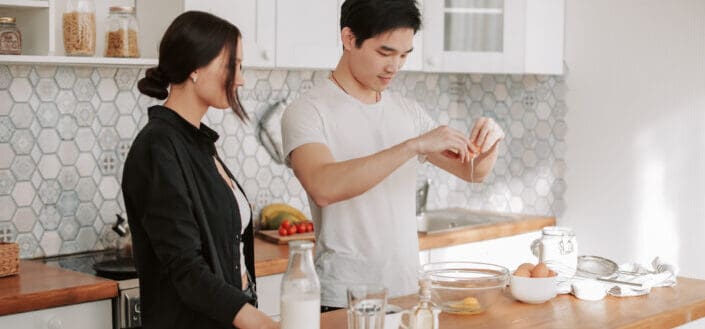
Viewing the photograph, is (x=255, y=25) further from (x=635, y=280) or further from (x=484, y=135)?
(x=635, y=280)

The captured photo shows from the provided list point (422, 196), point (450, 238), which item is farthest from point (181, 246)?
point (422, 196)

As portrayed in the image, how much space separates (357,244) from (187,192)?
1.93 ft

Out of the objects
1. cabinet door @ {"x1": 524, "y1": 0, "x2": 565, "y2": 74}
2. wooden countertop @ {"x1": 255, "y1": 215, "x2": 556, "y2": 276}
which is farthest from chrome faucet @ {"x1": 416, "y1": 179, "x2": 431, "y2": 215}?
cabinet door @ {"x1": 524, "y1": 0, "x2": 565, "y2": 74}

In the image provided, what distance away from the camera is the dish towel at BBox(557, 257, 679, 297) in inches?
89.5

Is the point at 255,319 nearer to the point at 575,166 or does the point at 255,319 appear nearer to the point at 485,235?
the point at 485,235

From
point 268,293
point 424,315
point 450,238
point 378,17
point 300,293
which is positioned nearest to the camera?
point 300,293

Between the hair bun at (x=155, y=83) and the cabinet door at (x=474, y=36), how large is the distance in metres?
1.93

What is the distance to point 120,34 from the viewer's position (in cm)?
300

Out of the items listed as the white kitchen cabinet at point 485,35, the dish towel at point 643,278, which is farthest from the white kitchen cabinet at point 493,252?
the dish towel at point 643,278

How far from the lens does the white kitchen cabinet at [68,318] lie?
2470mm

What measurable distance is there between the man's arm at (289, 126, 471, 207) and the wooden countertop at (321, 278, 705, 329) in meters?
0.29

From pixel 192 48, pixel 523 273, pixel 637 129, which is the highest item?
pixel 192 48

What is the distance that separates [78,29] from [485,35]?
1.75 metres

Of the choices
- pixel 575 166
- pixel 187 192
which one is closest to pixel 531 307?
pixel 187 192
